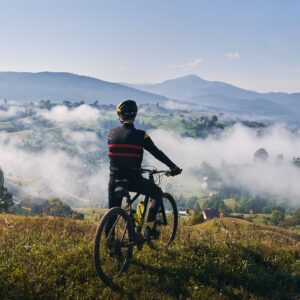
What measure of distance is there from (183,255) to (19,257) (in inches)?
164

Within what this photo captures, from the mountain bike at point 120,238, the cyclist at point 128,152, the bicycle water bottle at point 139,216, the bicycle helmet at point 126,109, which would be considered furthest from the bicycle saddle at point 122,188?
the bicycle helmet at point 126,109

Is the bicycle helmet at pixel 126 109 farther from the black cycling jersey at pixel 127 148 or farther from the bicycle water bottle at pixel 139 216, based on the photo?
the bicycle water bottle at pixel 139 216

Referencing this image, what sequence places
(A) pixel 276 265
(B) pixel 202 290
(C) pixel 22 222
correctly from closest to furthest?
1. (B) pixel 202 290
2. (A) pixel 276 265
3. (C) pixel 22 222

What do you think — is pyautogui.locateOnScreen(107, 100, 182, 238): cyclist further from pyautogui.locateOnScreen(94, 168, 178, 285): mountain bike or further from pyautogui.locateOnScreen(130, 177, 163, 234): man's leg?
pyautogui.locateOnScreen(94, 168, 178, 285): mountain bike

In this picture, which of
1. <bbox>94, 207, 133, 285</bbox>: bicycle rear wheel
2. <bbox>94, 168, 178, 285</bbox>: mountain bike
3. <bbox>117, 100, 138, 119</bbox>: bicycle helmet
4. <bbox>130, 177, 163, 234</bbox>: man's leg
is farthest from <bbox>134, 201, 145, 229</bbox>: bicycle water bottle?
<bbox>117, 100, 138, 119</bbox>: bicycle helmet

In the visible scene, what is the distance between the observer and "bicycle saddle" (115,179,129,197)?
26.9 ft

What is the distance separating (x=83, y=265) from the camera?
27.8ft

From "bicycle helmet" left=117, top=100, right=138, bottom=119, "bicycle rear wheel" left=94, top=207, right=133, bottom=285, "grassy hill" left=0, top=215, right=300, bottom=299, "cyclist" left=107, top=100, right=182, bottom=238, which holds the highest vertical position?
"bicycle helmet" left=117, top=100, right=138, bottom=119

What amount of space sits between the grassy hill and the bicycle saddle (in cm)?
180

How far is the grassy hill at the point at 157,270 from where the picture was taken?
294 inches

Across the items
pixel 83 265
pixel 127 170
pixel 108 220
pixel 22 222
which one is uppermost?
pixel 127 170

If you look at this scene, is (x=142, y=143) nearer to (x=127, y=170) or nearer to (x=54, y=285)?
(x=127, y=170)

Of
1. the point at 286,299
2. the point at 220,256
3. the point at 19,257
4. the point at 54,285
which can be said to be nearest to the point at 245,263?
the point at 220,256

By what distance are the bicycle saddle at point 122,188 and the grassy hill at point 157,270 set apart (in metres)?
1.80
